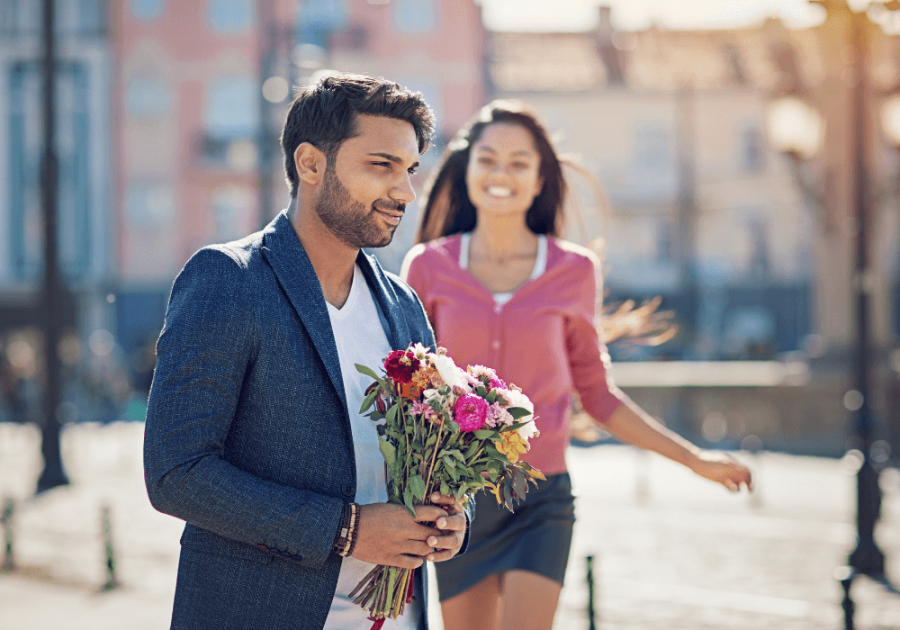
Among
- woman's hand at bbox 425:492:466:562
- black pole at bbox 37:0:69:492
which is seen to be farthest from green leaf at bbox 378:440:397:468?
black pole at bbox 37:0:69:492

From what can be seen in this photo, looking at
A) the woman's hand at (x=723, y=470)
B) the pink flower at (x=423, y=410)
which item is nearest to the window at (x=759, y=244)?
the woman's hand at (x=723, y=470)

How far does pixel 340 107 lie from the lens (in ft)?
8.07

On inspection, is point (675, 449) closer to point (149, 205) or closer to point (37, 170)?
point (149, 205)

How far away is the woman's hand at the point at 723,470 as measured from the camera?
143 inches

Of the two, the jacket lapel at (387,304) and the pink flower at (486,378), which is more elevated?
the jacket lapel at (387,304)

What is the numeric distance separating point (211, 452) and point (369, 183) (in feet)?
2.21

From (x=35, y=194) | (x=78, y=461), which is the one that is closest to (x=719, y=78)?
(x=35, y=194)

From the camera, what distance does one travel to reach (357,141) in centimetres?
246

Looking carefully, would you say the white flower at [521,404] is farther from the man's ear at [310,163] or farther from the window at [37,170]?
the window at [37,170]

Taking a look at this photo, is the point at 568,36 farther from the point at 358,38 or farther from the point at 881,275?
the point at 881,275

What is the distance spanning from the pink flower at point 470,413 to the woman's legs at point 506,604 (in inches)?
57.7

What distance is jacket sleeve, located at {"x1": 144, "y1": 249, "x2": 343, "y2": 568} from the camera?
217 centimetres

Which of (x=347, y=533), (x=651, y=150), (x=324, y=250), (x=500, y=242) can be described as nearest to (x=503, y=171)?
(x=500, y=242)

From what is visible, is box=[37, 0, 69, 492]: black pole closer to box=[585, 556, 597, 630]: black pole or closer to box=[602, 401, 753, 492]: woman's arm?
box=[585, 556, 597, 630]: black pole
